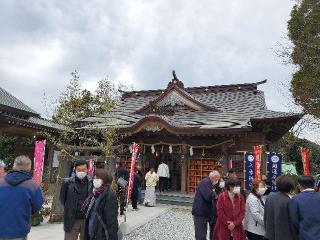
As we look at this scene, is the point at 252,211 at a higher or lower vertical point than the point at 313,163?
lower

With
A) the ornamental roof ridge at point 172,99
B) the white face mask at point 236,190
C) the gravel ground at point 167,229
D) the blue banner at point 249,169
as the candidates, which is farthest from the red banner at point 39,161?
the ornamental roof ridge at point 172,99

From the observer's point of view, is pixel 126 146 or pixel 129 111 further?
pixel 129 111

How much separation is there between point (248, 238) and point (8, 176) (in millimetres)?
4201

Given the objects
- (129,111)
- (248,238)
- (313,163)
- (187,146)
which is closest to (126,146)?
(187,146)

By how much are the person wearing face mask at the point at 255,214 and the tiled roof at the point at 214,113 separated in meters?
9.80

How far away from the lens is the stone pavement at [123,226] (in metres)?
7.35

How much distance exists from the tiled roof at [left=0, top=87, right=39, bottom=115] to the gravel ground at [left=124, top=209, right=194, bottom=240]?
12.8m

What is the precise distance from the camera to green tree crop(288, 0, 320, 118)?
53.6 ft

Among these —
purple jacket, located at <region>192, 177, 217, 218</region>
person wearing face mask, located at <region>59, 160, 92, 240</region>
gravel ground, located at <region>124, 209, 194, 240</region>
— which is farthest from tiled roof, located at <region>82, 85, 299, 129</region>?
person wearing face mask, located at <region>59, 160, 92, 240</region>

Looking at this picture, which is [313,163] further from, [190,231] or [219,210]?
[219,210]

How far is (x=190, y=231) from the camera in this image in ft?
31.1

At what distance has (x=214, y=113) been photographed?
20.2 meters

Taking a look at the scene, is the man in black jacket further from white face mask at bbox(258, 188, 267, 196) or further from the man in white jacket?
white face mask at bbox(258, 188, 267, 196)

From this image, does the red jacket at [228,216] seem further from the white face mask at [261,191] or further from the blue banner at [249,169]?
the blue banner at [249,169]
